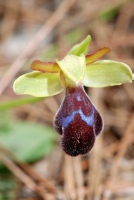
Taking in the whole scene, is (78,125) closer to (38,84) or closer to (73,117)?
(73,117)

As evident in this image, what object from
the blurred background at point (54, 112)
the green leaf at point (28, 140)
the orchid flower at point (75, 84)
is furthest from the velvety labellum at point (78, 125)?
the green leaf at point (28, 140)

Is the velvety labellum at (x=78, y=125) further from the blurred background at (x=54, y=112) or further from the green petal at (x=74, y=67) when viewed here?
the blurred background at (x=54, y=112)

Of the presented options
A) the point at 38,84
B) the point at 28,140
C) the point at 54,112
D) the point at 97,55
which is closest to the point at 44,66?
the point at 38,84

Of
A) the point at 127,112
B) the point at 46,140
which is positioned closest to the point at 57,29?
the point at 127,112

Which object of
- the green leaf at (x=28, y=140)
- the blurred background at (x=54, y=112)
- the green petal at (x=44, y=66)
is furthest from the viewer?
the green leaf at (x=28, y=140)

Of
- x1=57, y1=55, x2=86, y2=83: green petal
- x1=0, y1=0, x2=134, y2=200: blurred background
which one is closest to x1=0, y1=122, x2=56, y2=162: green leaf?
x1=0, y1=0, x2=134, y2=200: blurred background

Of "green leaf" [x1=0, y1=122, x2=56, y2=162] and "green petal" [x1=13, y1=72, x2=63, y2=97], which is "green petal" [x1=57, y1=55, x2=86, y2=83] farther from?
"green leaf" [x1=0, y1=122, x2=56, y2=162]

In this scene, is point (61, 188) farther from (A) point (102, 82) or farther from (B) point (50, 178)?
(A) point (102, 82)
